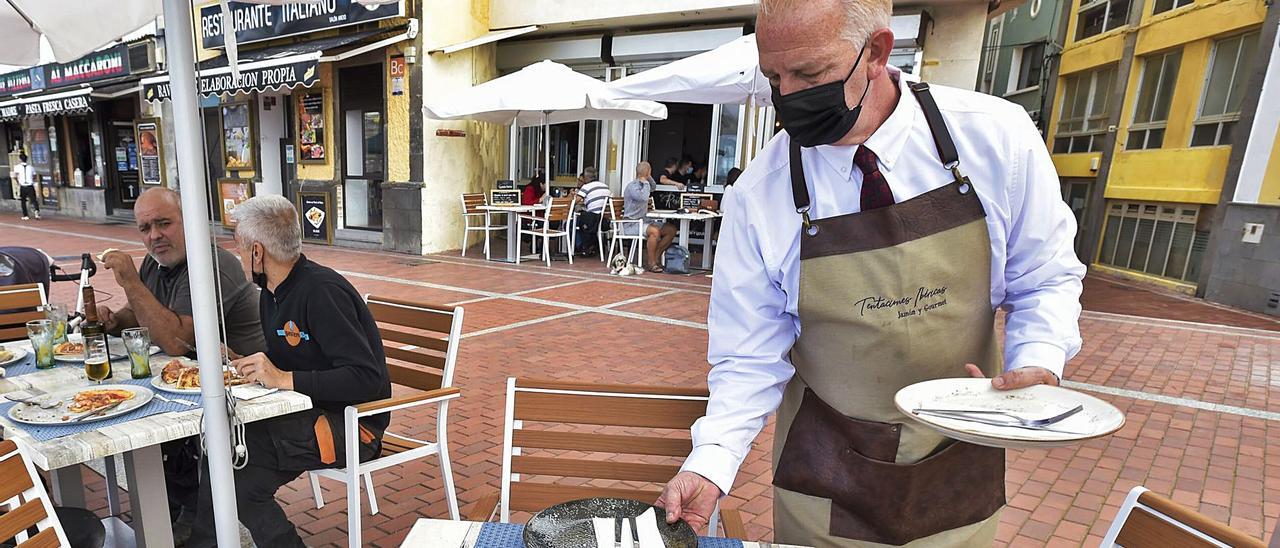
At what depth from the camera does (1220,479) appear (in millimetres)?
3209

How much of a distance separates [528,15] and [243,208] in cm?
931

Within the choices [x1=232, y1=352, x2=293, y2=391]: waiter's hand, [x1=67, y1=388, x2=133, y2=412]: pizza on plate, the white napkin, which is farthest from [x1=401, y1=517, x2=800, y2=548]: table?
[x1=67, y1=388, x2=133, y2=412]: pizza on plate

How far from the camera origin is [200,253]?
1233 mm

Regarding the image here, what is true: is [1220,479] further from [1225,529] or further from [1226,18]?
[1226,18]

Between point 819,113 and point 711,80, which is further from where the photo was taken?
point 711,80

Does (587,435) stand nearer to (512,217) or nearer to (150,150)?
(512,217)

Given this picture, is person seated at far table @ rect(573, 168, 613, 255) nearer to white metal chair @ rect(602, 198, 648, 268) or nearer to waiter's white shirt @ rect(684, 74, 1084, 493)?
white metal chair @ rect(602, 198, 648, 268)

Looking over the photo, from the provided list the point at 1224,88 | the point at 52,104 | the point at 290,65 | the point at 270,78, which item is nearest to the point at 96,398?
the point at 290,65

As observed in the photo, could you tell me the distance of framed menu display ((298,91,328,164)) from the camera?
1117 cm

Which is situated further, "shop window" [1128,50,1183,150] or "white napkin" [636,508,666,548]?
"shop window" [1128,50,1183,150]

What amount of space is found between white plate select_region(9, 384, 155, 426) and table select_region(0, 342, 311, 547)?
0.03m

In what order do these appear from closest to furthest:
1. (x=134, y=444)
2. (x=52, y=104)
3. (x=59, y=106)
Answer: (x=134, y=444) → (x=59, y=106) → (x=52, y=104)

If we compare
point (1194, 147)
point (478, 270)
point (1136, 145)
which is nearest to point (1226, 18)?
point (1194, 147)

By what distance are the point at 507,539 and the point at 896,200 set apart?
3.33ft
